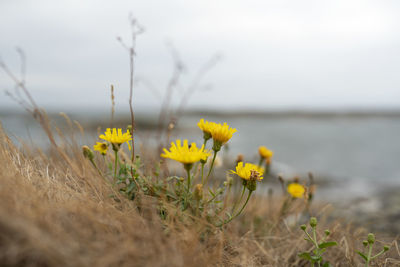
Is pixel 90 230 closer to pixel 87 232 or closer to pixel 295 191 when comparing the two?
pixel 87 232

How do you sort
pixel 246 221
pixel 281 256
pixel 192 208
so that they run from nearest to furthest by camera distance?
pixel 192 208, pixel 281 256, pixel 246 221

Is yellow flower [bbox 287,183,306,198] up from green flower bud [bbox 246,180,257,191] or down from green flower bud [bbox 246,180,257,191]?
down

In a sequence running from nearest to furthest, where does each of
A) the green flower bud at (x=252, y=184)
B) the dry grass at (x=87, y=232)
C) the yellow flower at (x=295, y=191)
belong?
the dry grass at (x=87, y=232), the green flower bud at (x=252, y=184), the yellow flower at (x=295, y=191)

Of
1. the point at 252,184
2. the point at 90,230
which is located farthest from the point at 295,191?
the point at 90,230

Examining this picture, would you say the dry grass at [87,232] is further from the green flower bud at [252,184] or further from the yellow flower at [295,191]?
the yellow flower at [295,191]

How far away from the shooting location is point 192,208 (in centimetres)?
188

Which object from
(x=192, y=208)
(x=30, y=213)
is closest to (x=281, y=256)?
(x=192, y=208)

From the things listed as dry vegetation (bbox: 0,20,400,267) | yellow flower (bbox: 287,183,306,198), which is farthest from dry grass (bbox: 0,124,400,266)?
yellow flower (bbox: 287,183,306,198)

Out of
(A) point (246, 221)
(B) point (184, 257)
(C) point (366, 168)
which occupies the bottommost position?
(C) point (366, 168)

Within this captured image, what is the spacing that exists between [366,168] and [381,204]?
26.4ft

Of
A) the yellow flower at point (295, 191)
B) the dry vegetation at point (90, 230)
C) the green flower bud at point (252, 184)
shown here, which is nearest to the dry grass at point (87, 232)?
the dry vegetation at point (90, 230)

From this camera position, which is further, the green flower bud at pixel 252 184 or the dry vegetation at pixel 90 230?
the green flower bud at pixel 252 184

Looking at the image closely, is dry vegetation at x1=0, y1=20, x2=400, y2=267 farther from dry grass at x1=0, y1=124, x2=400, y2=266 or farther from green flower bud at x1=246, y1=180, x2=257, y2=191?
green flower bud at x1=246, y1=180, x2=257, y2=191

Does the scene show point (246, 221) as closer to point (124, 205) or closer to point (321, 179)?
point (124, 205)
